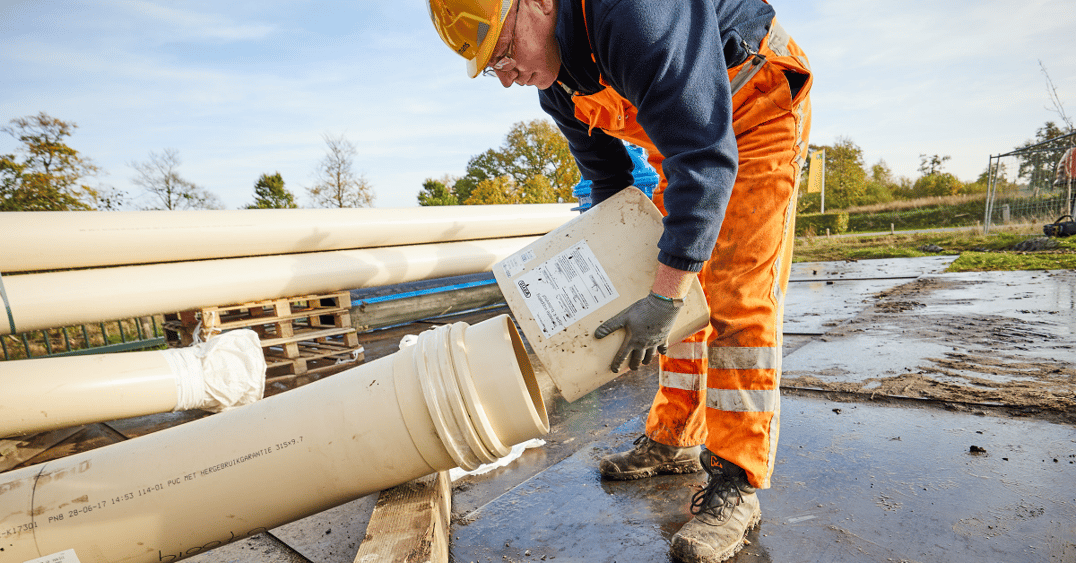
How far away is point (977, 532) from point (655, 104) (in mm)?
1335

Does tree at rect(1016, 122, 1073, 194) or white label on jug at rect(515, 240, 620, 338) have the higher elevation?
tree at rect(1016, 122, 1073, 194)

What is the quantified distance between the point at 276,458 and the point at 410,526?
36 centimetres

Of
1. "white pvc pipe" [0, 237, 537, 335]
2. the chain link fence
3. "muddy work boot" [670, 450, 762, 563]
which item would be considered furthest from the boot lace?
the chain link fence

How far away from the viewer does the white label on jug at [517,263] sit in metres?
1.39

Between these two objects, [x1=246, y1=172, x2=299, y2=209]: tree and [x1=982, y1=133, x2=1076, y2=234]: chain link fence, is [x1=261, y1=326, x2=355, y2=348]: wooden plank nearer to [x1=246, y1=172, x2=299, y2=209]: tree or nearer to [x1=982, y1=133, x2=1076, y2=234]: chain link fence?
[x1=982, y1=133, x2=1076, y2=234]: chain link fence

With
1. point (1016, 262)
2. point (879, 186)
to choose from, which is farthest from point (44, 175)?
point (879, 186)

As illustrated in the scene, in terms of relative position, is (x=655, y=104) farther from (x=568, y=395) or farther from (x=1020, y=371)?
(x=1020, y=371)

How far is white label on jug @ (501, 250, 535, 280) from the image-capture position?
1395mm

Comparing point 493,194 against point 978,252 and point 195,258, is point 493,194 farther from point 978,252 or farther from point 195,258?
point 195,258

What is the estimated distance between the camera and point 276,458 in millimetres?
1207

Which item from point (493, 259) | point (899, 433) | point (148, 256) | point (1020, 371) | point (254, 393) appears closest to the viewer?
point (899, 433)

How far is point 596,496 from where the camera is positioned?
1.65 metres

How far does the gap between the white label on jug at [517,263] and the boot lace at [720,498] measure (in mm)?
827

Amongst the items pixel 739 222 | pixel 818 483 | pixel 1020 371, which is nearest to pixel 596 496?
pixel 818 483
